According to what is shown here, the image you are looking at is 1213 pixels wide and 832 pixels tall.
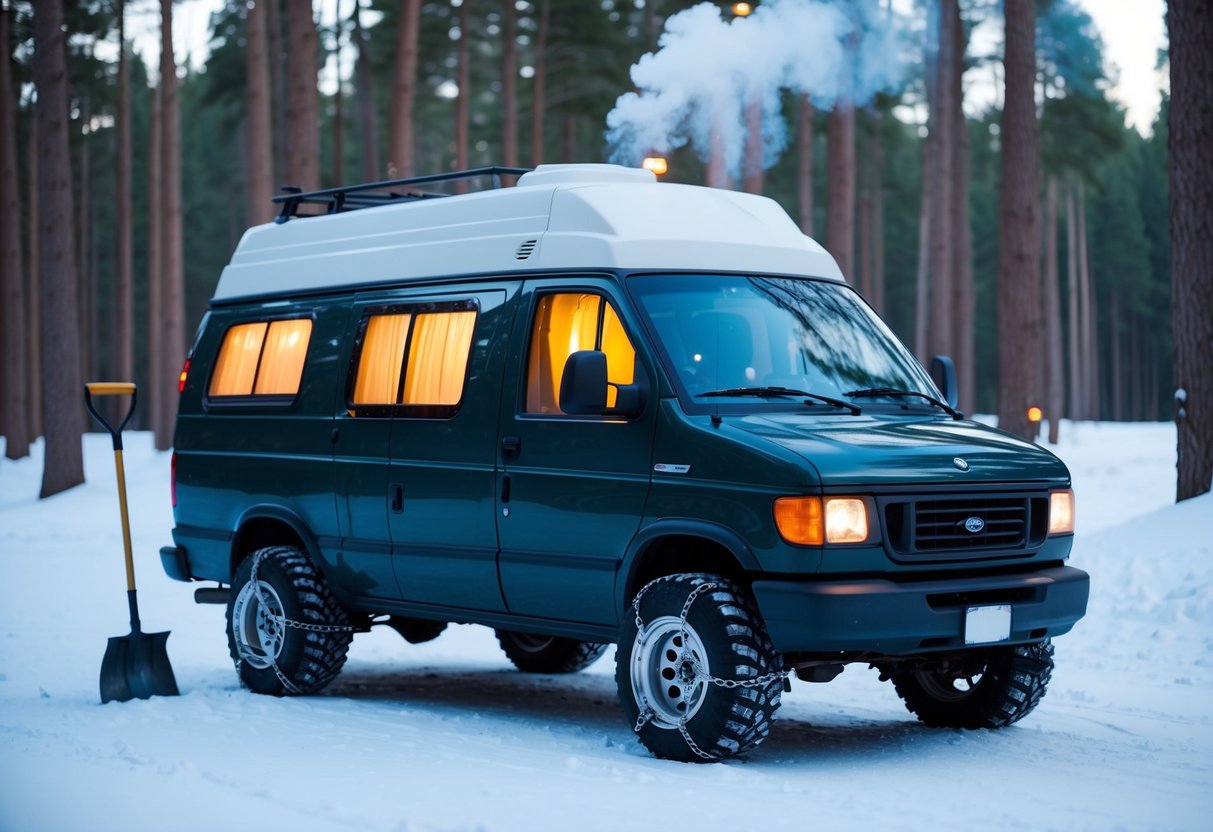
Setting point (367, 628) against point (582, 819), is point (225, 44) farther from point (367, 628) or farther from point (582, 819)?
point (582, 819)

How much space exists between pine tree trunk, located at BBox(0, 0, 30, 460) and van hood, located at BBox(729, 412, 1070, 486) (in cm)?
3176

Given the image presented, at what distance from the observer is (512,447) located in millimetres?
8367

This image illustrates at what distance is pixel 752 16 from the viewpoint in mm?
16891

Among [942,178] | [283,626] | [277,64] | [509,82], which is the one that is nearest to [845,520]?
[283,626]

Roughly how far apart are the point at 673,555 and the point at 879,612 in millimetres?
1226

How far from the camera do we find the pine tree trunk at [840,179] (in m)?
26.8

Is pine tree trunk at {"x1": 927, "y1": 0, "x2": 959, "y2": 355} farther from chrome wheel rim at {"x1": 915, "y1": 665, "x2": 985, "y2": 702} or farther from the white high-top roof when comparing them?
chrome wheel rim at {"x1": 915, "y1": 665, "x2": 985, "y2": 702}

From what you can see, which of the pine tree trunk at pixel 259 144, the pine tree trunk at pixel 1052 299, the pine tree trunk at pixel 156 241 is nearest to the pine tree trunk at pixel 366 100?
the pine tree trunk at pixel 156 241

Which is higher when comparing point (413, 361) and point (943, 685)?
point (413, 361)

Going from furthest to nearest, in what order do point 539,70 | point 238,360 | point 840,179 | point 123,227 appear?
point 123,227, point 539,70, point 840,179, point 238,360

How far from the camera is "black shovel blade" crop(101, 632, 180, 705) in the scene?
9.58 metres

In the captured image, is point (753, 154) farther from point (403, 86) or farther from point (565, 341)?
point (565, 341)

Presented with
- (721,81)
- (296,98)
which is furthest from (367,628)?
(296,98)

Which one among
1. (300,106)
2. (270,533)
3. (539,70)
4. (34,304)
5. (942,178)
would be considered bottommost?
(270,533)
